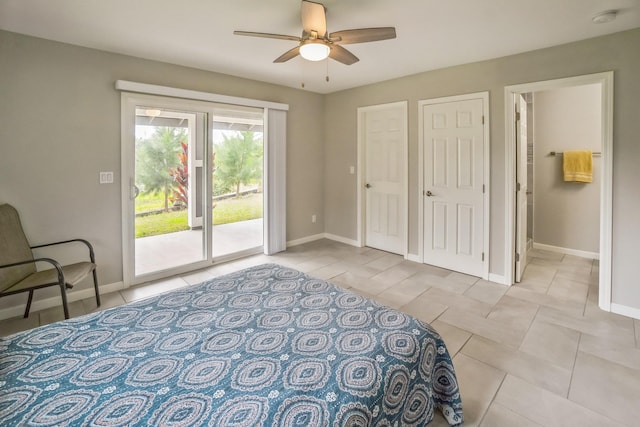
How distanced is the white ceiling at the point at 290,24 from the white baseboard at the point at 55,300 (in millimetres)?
2438

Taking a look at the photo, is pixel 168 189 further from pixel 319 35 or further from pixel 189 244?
pixel 319 35

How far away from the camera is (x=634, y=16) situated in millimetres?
2461

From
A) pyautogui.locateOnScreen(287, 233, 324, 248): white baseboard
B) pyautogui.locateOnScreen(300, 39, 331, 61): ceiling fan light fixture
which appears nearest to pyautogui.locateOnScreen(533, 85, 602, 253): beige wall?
pyautogui.locateOnScreen(287, 233, 324, 248): white baseboard

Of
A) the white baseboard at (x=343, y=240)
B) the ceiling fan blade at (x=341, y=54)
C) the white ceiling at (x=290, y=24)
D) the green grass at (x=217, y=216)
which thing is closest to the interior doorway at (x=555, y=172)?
the white ceiling at (x=290, y=24)

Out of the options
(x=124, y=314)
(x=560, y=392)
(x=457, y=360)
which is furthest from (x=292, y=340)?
(x=560, y=392)

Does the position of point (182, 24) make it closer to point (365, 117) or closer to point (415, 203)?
point (365, 117)

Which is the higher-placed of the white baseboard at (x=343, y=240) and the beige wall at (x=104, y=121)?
the beige wall at (x=104, y=121)

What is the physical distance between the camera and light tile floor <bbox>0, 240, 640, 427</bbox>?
1788mm

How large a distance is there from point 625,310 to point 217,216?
4.51 metres

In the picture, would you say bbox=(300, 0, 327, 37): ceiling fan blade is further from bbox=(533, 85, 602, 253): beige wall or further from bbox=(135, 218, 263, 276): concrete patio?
bbox=(533, 85, 602, 253): beige wall

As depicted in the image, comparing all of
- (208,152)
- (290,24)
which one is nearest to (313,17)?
(290,24)

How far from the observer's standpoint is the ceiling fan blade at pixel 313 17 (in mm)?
2082

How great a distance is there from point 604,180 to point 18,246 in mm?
5243

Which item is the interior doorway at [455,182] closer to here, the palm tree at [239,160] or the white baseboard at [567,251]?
the white baseboard at [567,251]
